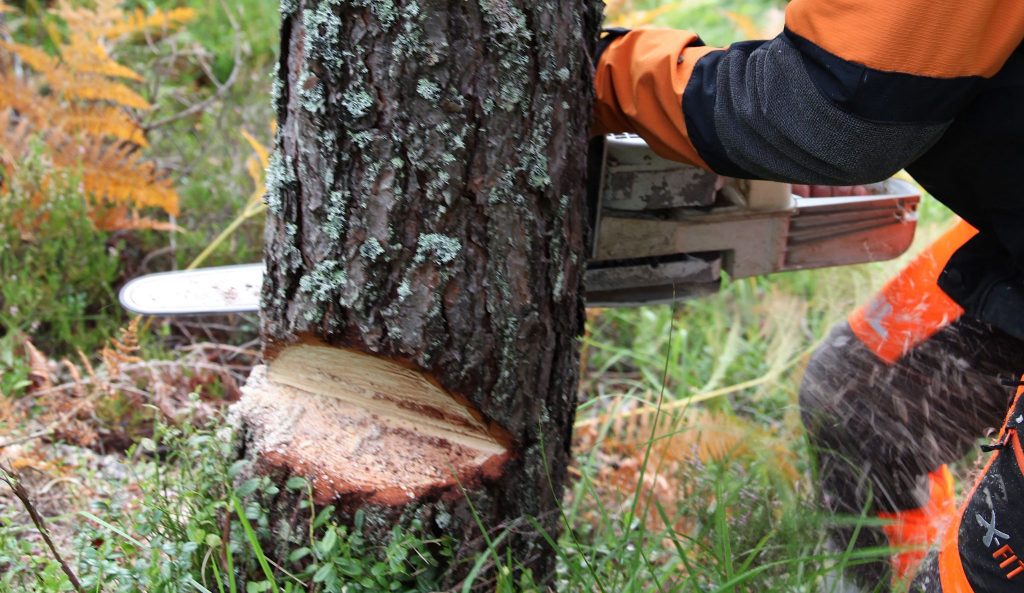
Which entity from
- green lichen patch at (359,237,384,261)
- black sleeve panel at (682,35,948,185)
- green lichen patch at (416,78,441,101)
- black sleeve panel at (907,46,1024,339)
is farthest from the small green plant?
black sleeve panel at (907,46,1024,339)

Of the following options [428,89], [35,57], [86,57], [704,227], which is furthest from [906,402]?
[35,57]

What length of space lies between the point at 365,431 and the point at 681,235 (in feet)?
2.43

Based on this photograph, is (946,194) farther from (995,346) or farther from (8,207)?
(8,207)

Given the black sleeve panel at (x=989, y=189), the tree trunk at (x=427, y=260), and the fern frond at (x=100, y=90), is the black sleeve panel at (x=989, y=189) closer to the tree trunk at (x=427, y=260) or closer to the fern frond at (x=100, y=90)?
the tree trunk at (x=427, y=260)

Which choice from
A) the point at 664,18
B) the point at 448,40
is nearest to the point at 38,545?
the point at 448,40

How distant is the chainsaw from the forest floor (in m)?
0.23

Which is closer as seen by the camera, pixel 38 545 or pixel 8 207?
pixel 38 545

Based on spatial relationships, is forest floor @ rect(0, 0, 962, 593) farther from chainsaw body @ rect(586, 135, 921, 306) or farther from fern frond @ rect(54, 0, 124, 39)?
fern frond @ rect(54, 0, 124, 39)

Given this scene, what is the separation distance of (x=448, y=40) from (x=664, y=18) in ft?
13.6

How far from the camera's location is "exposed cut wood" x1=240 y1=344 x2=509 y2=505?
4.62 ft

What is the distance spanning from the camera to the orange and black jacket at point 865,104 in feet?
3.78

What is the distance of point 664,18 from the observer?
16.5 feet

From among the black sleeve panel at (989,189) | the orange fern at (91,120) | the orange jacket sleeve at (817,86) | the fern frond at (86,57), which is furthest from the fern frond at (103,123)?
the black sleeve panel at (989,189)

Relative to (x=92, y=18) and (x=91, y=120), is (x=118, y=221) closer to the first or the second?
(x=91, y=120)
